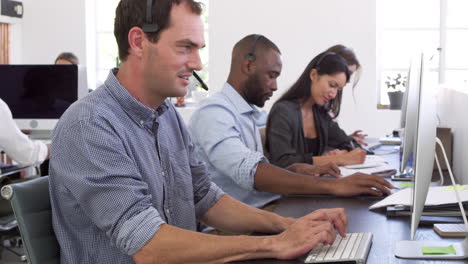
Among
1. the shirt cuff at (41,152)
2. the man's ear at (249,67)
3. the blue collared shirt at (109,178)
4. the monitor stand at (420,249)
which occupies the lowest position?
the shirt cuff at (41,152)

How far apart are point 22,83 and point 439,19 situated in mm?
4079

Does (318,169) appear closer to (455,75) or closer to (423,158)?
(423,158)

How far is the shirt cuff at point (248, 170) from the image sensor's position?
243 cm

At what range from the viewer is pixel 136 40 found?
5.25ft

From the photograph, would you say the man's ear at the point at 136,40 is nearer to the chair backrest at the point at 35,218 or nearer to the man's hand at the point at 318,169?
the chair backrest at the point at 35,218

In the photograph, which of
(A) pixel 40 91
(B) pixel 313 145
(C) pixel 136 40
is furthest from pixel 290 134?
(A) pixel 40 91

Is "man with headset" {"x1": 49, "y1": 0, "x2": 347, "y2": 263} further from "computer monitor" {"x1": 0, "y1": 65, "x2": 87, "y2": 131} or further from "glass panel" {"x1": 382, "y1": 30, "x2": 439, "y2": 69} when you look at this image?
"glass panel" {"x1": 382, "y1": 30, "x2": 439, "y2": 69}

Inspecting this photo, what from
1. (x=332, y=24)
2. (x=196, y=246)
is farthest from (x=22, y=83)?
(x=196, y=246)

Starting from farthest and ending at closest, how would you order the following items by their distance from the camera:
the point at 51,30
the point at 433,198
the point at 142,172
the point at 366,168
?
1. the point at 51,30
2. the point at 366,168
3. the point at 433,198
4. the point at 142,172

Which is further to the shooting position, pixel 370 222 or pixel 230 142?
pixel 230 142

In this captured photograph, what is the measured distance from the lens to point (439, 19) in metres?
6.88

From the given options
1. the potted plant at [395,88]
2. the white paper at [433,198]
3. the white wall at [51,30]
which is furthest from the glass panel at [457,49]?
the white paper at [433,198]

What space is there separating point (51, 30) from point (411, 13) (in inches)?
150

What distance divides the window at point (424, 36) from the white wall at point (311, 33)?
28cm
